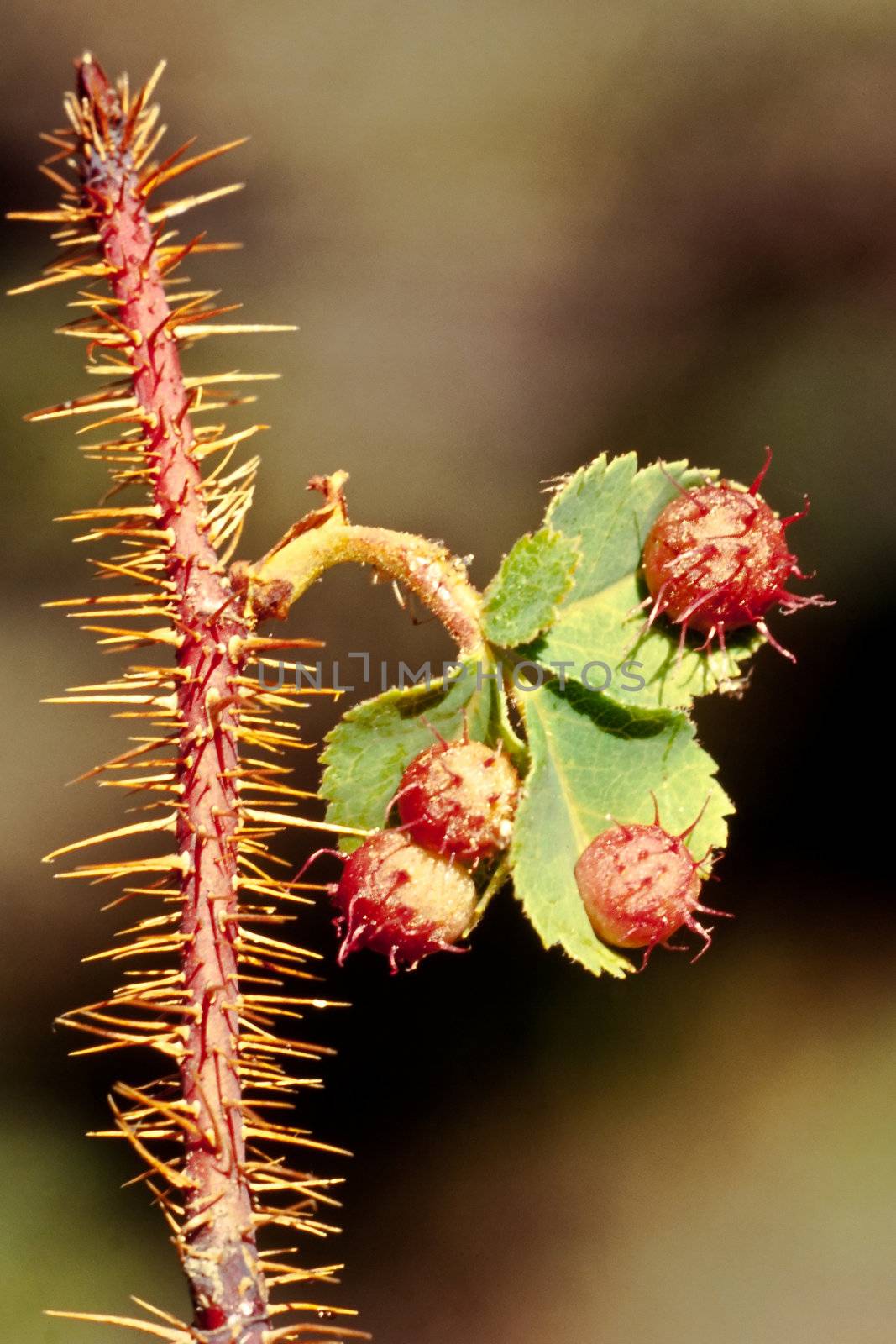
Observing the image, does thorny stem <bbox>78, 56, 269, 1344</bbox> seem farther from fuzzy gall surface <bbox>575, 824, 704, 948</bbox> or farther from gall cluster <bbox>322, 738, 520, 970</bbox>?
fuzzy gall surface <bbox>575, 824, 704, 948</bbox>

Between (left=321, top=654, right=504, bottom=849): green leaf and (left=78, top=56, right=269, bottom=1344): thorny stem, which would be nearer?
(left=78, top=56, right=269, bottom=1344): thorny stem

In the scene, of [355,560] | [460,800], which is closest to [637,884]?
[460,800]

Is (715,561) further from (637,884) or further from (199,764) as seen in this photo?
(199,764)

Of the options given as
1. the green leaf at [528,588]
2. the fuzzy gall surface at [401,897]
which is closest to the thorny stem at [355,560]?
the green leaf at [528,588]

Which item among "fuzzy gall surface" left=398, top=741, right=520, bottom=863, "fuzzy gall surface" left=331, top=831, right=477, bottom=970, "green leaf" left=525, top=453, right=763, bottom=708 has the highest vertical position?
"green leaf" left=525, top=453, right=763, bottom=708

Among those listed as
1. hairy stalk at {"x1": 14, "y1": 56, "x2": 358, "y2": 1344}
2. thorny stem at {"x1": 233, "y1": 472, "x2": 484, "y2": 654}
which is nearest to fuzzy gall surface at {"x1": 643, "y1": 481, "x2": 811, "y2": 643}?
thorny stem at {"x1": 233, "y1": 472, "x2": 484, "y2": 654}
